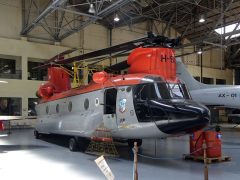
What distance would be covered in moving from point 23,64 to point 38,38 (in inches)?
94.5

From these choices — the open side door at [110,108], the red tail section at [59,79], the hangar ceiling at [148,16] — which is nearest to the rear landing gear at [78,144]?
the open side door at [110,108]

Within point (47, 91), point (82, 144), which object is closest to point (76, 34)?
point (47, 91)

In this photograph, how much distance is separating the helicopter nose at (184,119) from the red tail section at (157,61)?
65.5 inches

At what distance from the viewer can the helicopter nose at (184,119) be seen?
8.20 metres

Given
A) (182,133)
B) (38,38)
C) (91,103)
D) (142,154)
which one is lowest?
(142,154)

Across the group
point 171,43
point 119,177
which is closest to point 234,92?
point 171,43

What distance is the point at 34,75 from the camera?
25469 millimetres

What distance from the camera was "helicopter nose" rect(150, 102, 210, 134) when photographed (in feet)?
26.9

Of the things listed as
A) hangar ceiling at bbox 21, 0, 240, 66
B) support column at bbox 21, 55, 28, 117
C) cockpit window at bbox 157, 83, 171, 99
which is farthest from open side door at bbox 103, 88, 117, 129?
support column at bbox 21, 55, 28, 117

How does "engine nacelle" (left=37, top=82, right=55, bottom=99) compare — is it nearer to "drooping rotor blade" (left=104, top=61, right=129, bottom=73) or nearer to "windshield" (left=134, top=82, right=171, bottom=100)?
"drooping rotor blade" (left=104, top=61, right=129, bottom=73)

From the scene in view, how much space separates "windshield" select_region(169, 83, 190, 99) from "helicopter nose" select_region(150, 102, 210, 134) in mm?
636

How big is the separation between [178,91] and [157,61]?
4.36 ft

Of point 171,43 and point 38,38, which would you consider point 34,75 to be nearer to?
point 38,38

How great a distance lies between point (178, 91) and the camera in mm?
9203
